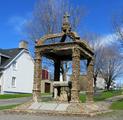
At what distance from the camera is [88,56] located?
19812 mm

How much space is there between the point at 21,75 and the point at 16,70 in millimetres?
1906

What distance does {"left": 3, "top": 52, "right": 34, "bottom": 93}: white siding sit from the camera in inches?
2050

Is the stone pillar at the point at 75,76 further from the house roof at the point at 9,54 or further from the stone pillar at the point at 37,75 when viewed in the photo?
the house roof at the point at 9,54

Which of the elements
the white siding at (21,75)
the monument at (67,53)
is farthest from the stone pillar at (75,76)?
the white siding at (21,75)

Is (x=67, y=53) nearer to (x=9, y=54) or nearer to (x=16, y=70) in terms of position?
(x=16, y=70)

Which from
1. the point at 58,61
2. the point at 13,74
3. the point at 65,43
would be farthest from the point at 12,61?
the point at 65,43

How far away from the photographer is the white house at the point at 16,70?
5150 centimetres

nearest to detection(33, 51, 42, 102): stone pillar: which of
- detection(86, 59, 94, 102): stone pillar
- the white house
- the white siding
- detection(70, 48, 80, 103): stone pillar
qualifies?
detection(70, 48, 80, 103): stone pillar

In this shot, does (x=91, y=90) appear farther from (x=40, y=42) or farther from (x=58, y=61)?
(x=40, y=42)

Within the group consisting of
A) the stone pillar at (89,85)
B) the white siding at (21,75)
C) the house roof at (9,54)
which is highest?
the house roof at (9,54)

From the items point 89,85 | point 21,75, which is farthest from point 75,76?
point 21,75

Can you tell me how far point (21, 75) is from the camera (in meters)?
56.2

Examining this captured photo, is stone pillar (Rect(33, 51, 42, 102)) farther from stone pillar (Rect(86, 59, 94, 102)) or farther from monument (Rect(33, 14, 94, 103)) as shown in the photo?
stone pillar (Rect(86, 59, 94, 102))

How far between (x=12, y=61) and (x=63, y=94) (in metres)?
35.1
